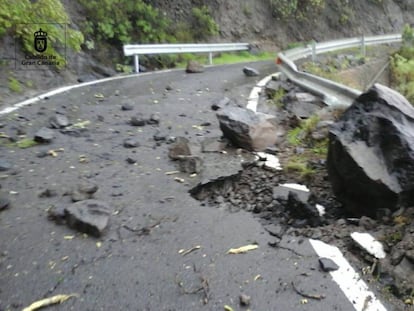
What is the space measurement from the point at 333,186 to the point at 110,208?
2.01 metres

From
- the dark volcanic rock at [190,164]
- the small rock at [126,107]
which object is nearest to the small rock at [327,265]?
the dark volcanic rock at [190,164]

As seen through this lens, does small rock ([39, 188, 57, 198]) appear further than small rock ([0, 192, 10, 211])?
Yes

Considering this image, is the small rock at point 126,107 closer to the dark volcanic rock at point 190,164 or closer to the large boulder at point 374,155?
the dark volcanic rock at point 190,164

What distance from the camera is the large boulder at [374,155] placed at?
132 inches

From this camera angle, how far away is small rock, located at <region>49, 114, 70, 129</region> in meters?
5.96

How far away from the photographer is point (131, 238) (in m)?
3.19

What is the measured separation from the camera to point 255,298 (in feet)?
8.26

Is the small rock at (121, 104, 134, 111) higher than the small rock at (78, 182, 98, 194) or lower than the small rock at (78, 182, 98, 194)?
higher

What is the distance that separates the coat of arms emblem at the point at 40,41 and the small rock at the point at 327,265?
8.32m

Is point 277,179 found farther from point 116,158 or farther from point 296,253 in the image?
point 116,158

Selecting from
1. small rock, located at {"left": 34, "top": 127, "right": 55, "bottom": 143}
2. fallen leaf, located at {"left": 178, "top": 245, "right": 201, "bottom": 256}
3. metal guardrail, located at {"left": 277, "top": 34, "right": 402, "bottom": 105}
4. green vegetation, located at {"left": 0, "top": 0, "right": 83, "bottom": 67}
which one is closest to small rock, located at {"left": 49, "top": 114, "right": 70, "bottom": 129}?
small rock, located at {"left": 34, "top": 127, "right": 55, "bottom": 143}

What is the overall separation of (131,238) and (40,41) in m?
8.06

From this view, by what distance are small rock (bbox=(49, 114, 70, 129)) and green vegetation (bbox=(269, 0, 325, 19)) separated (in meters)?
19.7

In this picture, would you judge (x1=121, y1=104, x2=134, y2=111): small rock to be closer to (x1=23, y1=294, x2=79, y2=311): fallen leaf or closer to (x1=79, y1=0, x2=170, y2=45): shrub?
(x1=23, y1=294, x2=79, y2=311): fallen leaf
